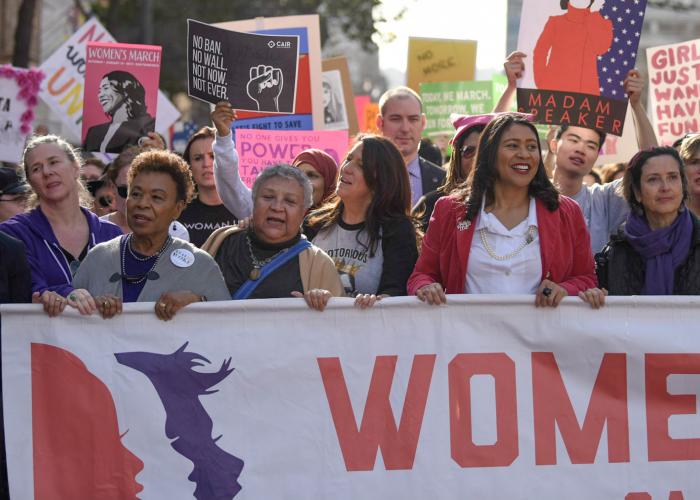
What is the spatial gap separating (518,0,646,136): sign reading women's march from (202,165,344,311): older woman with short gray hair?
230 centimetres

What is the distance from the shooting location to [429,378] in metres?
5.12

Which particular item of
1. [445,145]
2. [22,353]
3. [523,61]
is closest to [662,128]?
[523,61]

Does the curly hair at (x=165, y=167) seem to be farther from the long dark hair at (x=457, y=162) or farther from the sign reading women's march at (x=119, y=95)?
the sign reading women's march at (x=119, y=95)

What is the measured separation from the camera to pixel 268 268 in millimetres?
5309

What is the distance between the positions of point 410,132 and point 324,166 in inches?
42.0

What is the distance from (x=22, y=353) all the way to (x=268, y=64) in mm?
2880

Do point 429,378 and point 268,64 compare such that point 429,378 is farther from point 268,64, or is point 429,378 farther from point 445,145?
point 445,145

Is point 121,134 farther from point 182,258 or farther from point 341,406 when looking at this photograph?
point 341,406

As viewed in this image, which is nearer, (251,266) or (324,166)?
(251,266)

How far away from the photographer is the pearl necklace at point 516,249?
17.2ft

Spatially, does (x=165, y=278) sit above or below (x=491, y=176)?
below

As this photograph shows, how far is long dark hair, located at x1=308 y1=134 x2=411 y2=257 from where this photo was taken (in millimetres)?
5770

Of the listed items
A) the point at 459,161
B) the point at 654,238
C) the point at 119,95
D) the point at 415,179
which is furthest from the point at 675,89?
the point at 119,95

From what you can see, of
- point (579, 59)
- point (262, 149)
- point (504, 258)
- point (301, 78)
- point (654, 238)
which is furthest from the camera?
point (301, 78)
